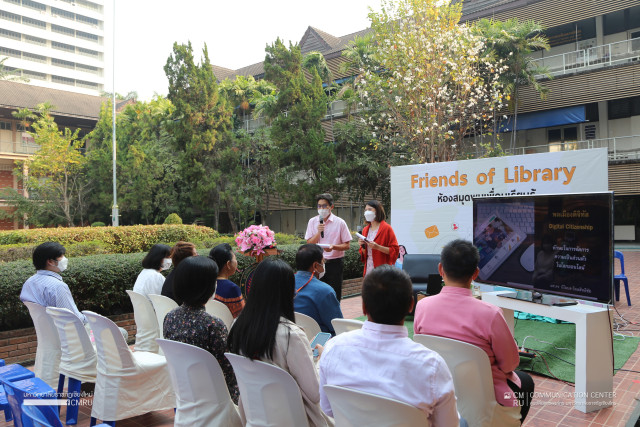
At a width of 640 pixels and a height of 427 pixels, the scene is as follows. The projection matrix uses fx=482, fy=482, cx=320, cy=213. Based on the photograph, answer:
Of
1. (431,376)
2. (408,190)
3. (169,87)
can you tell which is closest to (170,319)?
(431,376)

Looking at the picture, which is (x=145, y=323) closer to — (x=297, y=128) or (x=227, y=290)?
(x=227, y=290)

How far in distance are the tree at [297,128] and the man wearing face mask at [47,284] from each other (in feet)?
41.3

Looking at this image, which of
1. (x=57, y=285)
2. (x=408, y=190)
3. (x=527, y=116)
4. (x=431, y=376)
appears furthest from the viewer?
(x=527, y=116)

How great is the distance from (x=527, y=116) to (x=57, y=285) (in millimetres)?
18664

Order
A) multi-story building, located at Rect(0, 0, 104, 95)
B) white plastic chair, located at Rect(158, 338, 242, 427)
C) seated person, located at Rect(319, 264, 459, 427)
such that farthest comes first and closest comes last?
multi-story building, located at Rect(0, 0, 104, 95), white plastic chair, located at Rect(158, 338, 242, 427), seated person, located at Rect(319, 264, 459, 427)

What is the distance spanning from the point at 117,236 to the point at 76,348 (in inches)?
365

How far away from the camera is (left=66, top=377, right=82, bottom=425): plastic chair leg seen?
3654 millimetres

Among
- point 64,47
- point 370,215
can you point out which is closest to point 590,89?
point 370,215

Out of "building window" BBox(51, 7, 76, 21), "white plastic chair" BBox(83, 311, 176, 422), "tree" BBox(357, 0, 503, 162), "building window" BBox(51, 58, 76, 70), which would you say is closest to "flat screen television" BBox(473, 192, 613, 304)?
"white plastic chair" BBox(83, 311, 176, 422)

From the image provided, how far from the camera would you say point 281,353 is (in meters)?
2.26

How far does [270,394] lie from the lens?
7.11 feet

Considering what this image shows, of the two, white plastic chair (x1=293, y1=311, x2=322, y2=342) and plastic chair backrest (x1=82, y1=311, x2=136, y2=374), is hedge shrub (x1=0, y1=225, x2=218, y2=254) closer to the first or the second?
plastic chair backrest (x1=82, y1=311, x2=136, y2=374)

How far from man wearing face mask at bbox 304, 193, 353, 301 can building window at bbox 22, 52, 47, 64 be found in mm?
64071

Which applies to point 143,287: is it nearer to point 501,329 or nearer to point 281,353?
point 281,353
